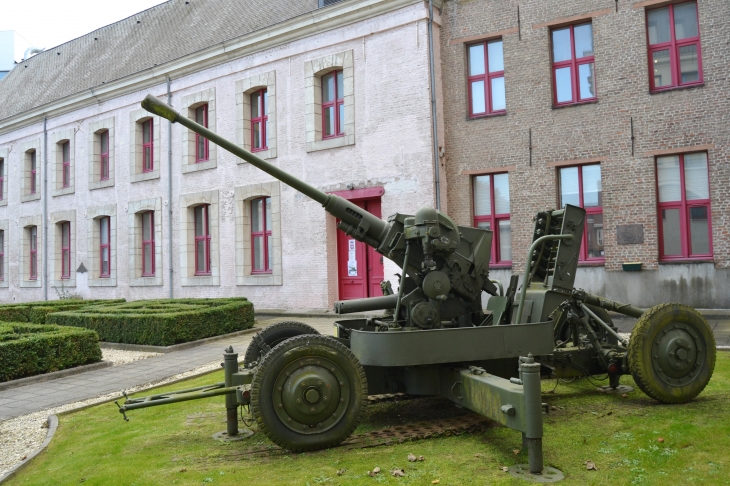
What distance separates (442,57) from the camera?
17406mm

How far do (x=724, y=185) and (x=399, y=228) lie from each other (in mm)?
10319

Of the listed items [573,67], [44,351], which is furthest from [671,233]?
[44,351]

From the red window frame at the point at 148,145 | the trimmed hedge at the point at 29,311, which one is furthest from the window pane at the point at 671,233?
the red window frame at the point at 148,145

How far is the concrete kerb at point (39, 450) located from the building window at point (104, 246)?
19.1m

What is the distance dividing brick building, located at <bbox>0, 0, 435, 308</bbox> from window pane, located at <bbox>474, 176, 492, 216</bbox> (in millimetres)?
1276

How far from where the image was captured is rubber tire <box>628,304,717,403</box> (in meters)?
6.26

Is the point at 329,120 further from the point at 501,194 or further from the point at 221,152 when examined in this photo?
the point at 501,194

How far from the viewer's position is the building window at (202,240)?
22125mm

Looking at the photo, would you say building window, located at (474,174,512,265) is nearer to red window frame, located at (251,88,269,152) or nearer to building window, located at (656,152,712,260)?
building window, located at (656,152,712,260)

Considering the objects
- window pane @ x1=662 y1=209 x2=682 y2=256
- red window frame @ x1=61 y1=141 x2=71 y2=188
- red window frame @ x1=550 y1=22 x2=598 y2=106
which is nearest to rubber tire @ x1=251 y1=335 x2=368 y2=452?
window pane @ x1=662 y1=209 x2=682 y2=256

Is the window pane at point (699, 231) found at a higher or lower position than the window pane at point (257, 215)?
lower

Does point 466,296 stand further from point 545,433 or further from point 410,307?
point 545,433

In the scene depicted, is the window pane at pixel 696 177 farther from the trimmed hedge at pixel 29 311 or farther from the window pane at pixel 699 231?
the trimmed hedge at pixel 29 311

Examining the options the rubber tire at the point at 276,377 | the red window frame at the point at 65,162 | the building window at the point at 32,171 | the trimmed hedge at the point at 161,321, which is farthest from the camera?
the building window at the point at 32,171
